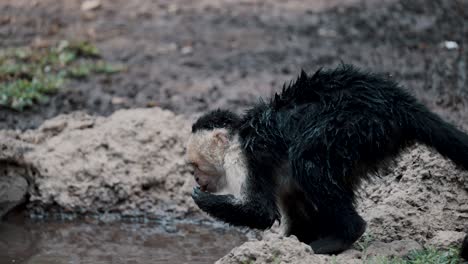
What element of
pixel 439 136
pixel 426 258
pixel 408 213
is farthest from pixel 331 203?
pixel 408 213

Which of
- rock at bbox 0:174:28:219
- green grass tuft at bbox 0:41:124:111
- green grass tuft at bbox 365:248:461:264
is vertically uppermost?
green grass tuft at bbox 365:248:461:264

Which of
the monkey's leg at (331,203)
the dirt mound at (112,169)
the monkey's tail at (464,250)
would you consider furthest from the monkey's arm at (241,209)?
the dirt mound at (112,169)

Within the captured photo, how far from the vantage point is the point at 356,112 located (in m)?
5.21

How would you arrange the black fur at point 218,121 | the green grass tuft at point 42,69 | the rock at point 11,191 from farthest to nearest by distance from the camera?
the green grass tuft at point 42,69, the rock at point 11,191, the black fur at point 218,121

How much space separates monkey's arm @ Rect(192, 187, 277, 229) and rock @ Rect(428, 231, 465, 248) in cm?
102

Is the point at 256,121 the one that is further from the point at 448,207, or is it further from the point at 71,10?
the point at 71,10

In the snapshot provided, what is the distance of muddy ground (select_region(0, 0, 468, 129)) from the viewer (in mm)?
9016

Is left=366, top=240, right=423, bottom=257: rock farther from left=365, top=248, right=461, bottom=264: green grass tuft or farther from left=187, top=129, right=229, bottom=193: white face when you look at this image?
left=187, top=129, right=229, bottom=193: white face

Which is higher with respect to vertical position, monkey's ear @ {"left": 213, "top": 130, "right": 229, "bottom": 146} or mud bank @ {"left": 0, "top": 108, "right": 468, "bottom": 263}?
monkey's ear @ {"left": 213, "top": 130, "right": 229, "bottom": 146}

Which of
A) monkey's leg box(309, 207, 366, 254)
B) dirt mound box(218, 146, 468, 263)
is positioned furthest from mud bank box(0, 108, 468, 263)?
monkey's leg box(309, 207, 366, 254)

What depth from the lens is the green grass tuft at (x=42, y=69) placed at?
8.86 metres

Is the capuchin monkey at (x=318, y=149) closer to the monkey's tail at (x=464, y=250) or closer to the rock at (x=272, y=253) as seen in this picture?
the monkey's tail at (x=464, y=250)

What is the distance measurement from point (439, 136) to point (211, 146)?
5.08ft

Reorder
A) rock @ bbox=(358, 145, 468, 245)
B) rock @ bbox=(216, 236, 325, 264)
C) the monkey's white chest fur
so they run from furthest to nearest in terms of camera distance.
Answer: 1. rock @ bbox=(358, 145, 468, 245)
2. the monkey's white chest fur
3. rock @ bbox=(216, 236, 325, 264)
